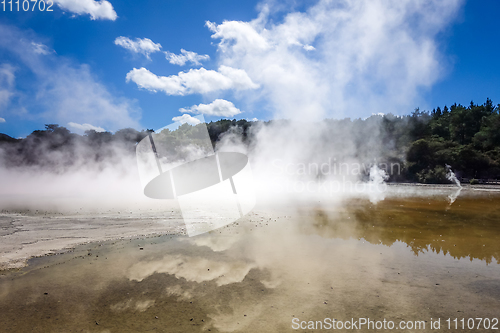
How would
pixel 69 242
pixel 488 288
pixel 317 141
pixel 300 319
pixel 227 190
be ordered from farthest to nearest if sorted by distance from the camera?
1. pixel 317 141
2. pixel 227 190
3. pixel 69 242
4. pixel 488 288
5. pixel 300 319

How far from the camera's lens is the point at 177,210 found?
12141 millimetres

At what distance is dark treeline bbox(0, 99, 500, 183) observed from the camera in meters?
29.7

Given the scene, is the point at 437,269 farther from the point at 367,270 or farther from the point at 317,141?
the point at 317,141

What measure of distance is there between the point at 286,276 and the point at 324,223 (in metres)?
5.02

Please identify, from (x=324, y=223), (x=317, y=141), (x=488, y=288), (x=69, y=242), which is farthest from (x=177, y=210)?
(x=317, y=141)

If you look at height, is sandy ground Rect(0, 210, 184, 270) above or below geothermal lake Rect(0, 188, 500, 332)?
above

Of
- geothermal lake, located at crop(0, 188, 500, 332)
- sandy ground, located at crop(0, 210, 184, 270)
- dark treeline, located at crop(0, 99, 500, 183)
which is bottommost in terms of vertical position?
geothermal lake, located at crop(0, 188, 500, 332)
